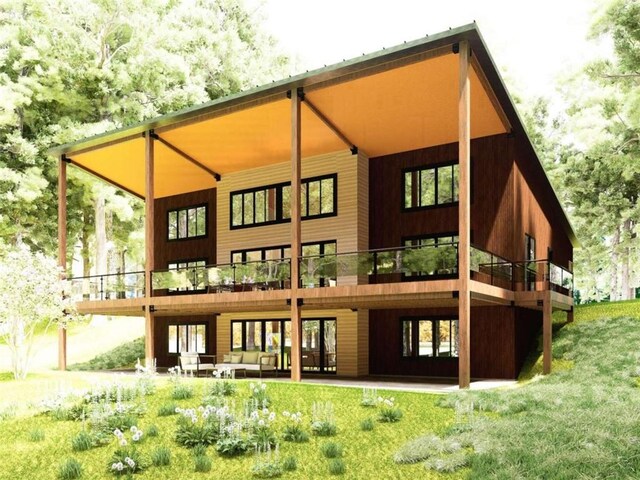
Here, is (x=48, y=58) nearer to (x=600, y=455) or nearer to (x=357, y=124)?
(x=357, y=124)

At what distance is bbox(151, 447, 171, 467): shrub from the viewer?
866 cm

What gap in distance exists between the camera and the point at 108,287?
2261 centimetres

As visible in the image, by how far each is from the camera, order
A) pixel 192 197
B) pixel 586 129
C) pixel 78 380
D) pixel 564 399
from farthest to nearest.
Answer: pixel 586 129
pixel 192 197
pixel 78 380
pixel 564 399

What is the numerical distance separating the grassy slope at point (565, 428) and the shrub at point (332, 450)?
1723mm

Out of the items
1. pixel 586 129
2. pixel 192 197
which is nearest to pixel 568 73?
pixel 586 129

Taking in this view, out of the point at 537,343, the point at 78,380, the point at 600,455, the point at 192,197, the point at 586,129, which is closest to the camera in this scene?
the point at 600,455

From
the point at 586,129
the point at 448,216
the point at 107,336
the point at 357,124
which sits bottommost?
the point at 107,336

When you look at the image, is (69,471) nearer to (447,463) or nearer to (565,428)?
(447,463)

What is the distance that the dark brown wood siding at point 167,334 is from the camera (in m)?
25.5

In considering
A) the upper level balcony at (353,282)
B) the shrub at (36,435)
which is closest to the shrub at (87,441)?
the shrub at (36,435)

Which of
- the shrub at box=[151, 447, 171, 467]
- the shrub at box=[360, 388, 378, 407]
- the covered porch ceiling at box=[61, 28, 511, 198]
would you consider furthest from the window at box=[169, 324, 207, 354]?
the shrub at box=[151, 447, 171, 467]

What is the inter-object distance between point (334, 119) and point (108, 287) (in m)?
10.2

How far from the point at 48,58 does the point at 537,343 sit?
27.2 m

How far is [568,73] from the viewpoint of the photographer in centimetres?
2859
